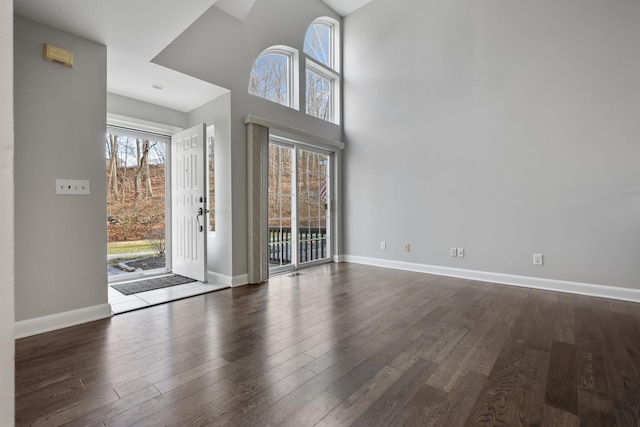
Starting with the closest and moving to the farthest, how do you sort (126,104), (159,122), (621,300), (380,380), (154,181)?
1. (380,380)
2. (621,300)
3. (126,104)
4. (159,122)
5. (154,181)

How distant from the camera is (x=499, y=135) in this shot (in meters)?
3.94

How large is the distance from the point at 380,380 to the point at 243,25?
418 cm

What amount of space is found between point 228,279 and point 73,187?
1878 mm

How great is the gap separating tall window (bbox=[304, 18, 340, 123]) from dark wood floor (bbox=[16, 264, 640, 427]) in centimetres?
361

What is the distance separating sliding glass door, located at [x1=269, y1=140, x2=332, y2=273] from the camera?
15.4ft

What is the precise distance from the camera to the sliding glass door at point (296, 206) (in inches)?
185

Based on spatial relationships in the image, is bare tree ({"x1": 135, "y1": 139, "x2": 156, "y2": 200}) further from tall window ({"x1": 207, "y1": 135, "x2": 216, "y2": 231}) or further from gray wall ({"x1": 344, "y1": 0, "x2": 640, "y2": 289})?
gray wall ({"x1": 344, "y1": 0, "x2": 640, "y2": 289})

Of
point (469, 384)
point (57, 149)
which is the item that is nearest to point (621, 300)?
point (469, 384)

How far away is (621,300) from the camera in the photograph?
3211 millimetres

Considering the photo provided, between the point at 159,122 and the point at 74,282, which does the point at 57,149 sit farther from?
the point at 159,122

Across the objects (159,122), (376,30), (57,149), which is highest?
(376,30)

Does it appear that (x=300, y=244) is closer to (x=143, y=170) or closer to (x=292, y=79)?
(x=292, y=79)

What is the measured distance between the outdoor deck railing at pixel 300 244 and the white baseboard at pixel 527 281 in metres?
1.00

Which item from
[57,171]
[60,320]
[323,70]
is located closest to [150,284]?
[60,320]
